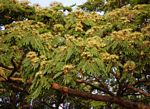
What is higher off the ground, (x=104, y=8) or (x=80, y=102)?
(x=104, y=8)

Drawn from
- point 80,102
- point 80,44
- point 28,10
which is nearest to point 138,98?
point 80,102

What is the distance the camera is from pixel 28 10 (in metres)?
12.9

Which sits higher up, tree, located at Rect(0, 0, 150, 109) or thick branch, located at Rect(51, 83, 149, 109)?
tree, located at Rect(0, 0, 150, 109)

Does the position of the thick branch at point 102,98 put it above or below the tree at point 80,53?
below

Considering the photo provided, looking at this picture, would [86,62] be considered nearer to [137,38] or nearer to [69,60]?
[69,60]

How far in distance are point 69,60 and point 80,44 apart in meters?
0.41

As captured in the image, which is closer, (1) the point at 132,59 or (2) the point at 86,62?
(2) the point at 86,62

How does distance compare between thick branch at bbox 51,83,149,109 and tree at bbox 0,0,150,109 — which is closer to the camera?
tree at bbox 0,0,150,109

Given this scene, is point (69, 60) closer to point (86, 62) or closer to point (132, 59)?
point (86, 62)

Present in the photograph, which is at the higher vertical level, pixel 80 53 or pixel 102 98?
pixel 80 53

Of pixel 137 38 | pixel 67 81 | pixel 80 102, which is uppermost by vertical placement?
pixel 137 38

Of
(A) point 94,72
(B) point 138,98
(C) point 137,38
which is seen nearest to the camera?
(A) point 94,72

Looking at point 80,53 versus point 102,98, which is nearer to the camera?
point 80,53

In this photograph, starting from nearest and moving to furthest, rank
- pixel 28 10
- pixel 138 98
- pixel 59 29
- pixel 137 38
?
pixel 137 38
pixel 59 29
pixel 28 10
pixel 138 98
